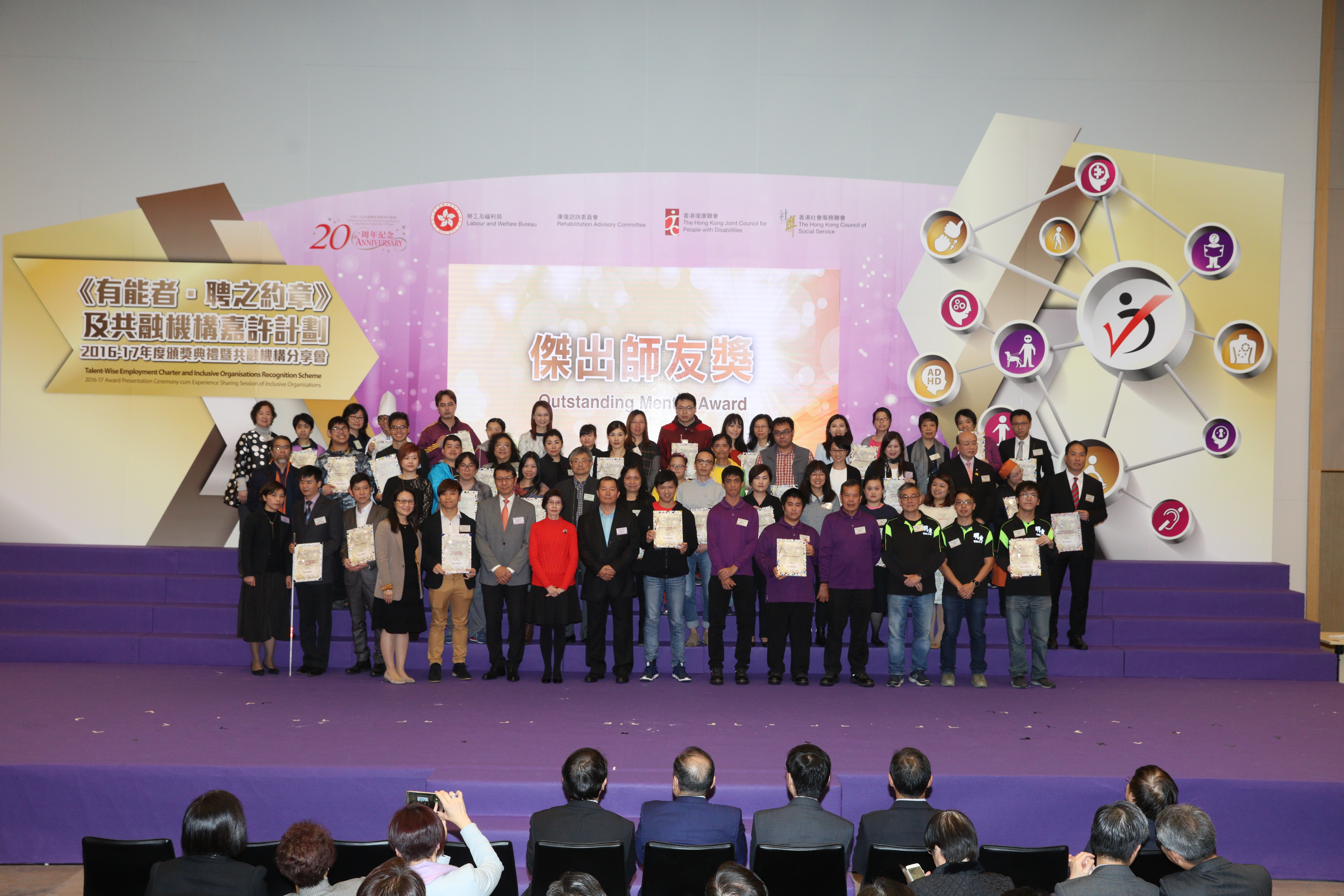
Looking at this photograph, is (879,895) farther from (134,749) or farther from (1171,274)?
(1171,274)

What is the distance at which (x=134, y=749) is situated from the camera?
15.3 ft

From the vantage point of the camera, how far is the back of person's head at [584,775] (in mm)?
3129

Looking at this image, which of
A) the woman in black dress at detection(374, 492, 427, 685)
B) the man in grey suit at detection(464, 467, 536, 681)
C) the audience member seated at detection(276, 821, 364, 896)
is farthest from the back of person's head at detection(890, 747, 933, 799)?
the woman in black dress at detection(374, 492, 427, 685)

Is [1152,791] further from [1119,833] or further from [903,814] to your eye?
[903,814]

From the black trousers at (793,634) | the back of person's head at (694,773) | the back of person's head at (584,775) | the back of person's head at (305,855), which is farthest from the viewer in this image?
the black trousers at (793,634)

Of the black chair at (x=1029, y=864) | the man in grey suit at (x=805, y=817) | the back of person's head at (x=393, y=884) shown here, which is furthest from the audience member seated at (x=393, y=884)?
the black chair at (x=1029, y=864)

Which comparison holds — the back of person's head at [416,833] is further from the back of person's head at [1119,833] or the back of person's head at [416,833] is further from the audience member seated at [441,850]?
the back of person's head at [1119,833]

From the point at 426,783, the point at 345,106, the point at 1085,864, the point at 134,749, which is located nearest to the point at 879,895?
the point at 1085,864

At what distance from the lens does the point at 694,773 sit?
3230mm

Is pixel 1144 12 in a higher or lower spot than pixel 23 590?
higher

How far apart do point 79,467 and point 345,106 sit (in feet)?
13.8

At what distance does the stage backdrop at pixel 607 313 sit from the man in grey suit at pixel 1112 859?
614 centimetres

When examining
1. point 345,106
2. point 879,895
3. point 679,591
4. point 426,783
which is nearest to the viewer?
point 879,895

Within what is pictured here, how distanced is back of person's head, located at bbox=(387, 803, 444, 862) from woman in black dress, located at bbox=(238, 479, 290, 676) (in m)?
4.22
